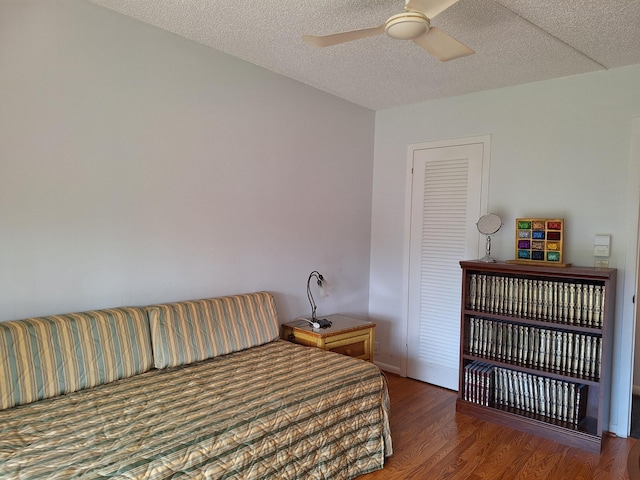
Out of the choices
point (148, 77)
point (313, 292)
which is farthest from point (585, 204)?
point (148, 77)

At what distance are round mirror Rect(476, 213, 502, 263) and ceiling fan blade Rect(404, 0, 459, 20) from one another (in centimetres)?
184

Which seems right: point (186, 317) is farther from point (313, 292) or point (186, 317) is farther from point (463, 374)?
point (463, 374)

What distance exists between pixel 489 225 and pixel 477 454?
5.14 ft

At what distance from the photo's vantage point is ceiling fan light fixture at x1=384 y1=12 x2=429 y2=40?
168 cm

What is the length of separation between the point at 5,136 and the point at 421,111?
308 centimetres

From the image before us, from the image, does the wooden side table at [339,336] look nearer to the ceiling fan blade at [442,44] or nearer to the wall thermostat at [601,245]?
the wall thermostat at [601,245]

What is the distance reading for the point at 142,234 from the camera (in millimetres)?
2520

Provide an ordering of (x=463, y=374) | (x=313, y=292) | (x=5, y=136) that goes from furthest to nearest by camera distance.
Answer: (x=313, y=292), (x=463, y=374), (x=5, y=136)

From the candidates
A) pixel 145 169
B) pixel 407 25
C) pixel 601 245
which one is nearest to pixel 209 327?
pixel 145 169

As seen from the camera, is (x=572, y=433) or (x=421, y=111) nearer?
(x=572, y=433)

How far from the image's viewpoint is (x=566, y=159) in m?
3.06

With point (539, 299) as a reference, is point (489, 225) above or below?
above

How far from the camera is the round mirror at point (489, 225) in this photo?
10.3 ft

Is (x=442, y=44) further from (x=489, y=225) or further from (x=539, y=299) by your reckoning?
(x=539, y=299)
